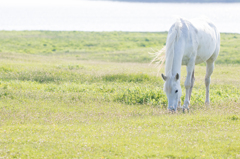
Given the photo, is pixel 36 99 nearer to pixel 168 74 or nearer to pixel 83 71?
pixel 168 74

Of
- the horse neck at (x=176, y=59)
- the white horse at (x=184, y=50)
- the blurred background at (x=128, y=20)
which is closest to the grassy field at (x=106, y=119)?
the white horse at (x=184, y=50)

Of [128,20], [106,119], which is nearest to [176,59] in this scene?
[106,119]

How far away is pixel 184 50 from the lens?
10852mm

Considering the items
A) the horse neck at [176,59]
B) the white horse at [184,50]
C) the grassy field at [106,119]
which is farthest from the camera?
the horse neck at [176,59]

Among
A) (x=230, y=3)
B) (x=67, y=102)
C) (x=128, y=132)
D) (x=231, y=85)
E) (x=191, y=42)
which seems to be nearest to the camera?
(x=128, y=132)

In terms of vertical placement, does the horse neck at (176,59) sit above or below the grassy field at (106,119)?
above

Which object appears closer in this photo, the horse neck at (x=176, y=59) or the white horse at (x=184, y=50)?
the white horse at (x=184, y=50)

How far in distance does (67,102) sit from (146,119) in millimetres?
3754

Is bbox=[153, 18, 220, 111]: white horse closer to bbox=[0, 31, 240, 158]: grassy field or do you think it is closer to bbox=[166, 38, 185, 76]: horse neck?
bbox=[166, 38, 185, 76]: horse neck

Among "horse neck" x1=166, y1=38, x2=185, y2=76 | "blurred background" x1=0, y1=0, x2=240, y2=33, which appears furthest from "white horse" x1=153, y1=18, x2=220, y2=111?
"blurred background" x1=0, y1=0, x2=240, y2=33

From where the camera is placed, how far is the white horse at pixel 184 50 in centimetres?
1010

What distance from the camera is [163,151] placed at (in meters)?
6.98

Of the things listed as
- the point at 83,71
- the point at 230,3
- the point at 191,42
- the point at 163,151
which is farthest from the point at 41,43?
the point at 230,3

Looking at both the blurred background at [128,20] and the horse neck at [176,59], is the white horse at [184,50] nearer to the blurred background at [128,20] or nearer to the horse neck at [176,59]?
the horse neck at [176,59]
